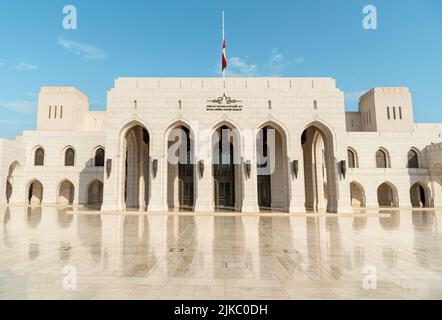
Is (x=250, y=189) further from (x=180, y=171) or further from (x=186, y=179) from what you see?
(x=180, y=171)

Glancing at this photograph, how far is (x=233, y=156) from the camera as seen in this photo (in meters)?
24.2

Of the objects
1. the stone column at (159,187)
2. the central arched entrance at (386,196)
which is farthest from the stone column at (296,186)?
the central arched entrance at (386,196)

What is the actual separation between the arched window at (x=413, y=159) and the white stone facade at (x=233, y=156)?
0.36 feet

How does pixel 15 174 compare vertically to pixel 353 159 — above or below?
below

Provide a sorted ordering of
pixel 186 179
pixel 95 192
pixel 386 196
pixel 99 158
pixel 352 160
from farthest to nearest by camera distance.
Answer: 1. pixel 95 192
2. pixel 386 196
3. pixel 99 158
4. pixel 352 160
5. pixel 186 179

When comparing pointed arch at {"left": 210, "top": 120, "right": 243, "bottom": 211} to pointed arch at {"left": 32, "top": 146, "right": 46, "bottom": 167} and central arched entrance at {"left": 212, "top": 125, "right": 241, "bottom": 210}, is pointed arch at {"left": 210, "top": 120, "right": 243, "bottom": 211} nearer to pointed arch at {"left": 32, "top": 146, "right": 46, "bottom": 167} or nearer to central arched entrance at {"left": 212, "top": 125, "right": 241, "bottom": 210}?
central arched entrance at {"left": 212, "top": 125, "right": 241, "bottom": 210}

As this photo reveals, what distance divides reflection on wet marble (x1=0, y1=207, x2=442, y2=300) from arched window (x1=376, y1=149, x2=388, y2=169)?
74.9 feet

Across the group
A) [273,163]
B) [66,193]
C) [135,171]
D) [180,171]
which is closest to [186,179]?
[180,171]

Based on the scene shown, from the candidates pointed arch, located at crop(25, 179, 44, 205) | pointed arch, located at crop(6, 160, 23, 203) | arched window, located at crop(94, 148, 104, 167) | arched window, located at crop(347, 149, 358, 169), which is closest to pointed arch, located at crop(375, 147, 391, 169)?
arched window, located at crop(347, 149, 358, 169)

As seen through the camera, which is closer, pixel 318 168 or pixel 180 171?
pixel 318 168

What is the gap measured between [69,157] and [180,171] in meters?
14.8

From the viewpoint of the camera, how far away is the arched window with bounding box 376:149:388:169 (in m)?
29.6

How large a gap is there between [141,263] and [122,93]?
58.7ft

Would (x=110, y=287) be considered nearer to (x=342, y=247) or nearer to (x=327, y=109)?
(x=342, y=247)
